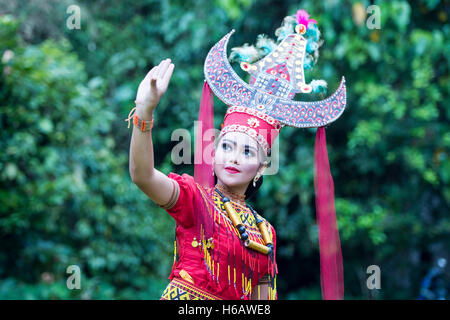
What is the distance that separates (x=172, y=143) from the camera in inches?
264

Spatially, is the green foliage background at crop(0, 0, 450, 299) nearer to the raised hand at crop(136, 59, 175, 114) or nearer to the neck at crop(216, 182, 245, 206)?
the neck at crop(216, 182, 245, 206)

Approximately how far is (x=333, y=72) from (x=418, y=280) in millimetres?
2625

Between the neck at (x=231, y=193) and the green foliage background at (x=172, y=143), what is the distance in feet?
8.50

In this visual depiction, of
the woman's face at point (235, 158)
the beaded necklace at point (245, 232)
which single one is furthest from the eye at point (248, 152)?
the beaded necklace at point (245, 232)

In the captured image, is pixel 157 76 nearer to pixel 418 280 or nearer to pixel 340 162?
pixel 340 162

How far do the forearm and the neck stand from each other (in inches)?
21.5

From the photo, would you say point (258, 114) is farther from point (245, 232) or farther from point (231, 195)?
point (245, 232)

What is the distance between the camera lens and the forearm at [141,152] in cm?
220

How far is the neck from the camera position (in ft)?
8.96

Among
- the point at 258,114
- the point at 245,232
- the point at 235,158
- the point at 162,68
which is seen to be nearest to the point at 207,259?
the point at 245,232

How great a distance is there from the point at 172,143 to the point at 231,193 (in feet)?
13.2

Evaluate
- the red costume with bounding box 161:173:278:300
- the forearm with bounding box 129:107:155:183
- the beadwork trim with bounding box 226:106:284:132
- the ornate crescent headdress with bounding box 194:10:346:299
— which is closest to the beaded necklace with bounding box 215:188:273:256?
the red costume with bounding box 161:173:278:300

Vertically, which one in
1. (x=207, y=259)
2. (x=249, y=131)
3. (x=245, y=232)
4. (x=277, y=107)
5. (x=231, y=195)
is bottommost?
(x=207, y=259)
